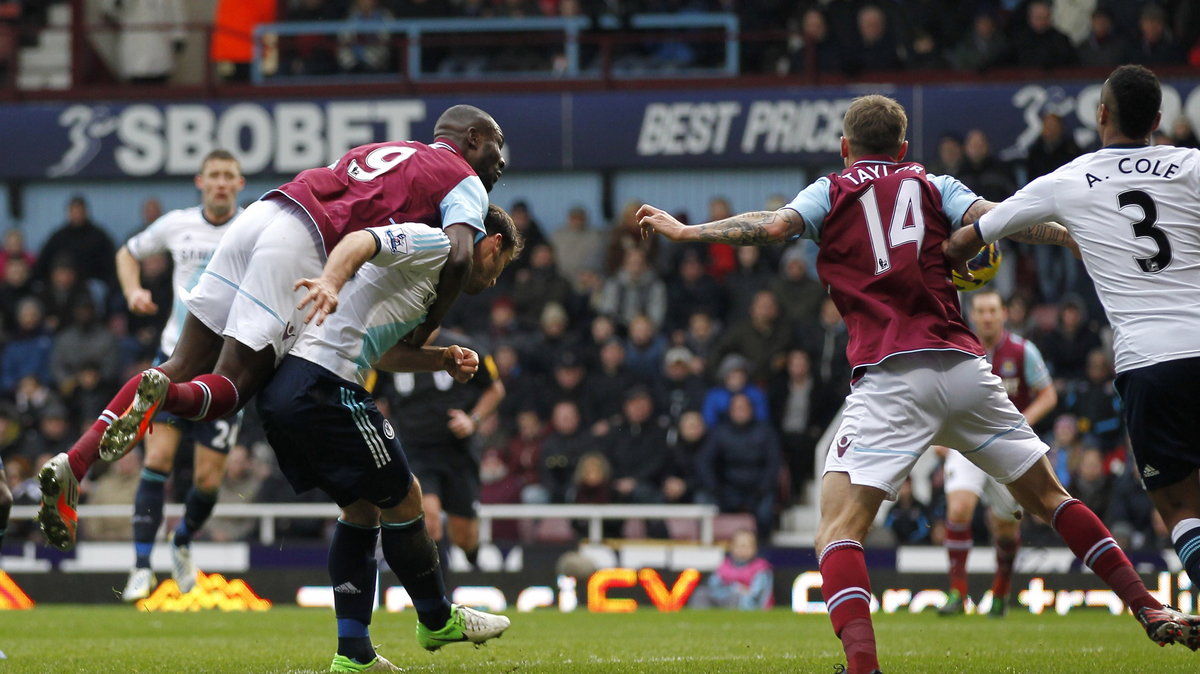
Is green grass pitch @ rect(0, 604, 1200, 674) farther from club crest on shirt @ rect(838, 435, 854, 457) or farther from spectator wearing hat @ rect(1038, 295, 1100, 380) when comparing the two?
spectator wearing hat @ rect(1038, 295, 1100, 380)

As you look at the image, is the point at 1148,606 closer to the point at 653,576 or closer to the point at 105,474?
the point at 653,576

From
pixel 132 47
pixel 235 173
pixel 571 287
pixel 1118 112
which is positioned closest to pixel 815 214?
pixel 1118 112

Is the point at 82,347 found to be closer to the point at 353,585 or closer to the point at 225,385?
the point at 353,585

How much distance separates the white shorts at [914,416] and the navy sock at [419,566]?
75.6 inches

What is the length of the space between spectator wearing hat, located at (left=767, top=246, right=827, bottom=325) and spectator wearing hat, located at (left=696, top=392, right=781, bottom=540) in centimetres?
211

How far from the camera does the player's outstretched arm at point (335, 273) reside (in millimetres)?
5887

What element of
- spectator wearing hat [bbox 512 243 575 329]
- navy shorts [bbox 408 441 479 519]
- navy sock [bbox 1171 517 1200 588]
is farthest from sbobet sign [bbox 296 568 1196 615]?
navy sock [bbox 1171 517 1200 588]

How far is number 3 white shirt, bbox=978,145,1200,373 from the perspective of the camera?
6535 millimetres

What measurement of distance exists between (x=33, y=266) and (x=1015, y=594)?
13641 mm

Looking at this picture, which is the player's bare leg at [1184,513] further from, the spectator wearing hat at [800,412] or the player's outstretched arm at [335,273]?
the spectator wearing hat at [800,412]

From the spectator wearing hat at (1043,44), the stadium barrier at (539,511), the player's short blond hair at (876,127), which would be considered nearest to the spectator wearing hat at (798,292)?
the stadium barrier at (539,511)

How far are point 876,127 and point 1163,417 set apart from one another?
1.76 metres

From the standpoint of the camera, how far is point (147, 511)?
37.2 feet

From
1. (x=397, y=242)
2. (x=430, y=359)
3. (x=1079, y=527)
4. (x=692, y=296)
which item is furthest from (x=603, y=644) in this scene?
(x=692, y=296)
